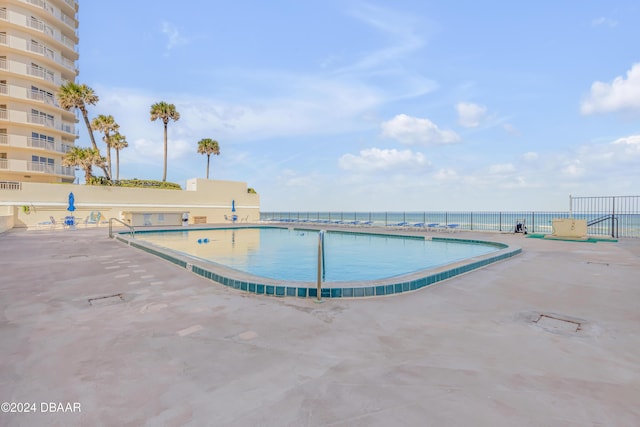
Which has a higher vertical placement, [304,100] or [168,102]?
[168,102]

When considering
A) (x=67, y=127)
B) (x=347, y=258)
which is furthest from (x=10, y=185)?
(x=347, y=258)

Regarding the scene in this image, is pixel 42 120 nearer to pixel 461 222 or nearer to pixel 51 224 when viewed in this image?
pixel 51 224

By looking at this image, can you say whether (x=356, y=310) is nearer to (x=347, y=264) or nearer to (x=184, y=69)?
(x=347, y=264)

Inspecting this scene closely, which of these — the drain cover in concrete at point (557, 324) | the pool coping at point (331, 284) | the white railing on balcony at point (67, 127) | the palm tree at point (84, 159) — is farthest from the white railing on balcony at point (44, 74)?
the drain cover in concrete at point (557, 324)

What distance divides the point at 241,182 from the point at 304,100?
11426mm

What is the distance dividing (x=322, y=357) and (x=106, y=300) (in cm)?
327

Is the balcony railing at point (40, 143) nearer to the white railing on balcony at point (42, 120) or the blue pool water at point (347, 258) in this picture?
the white railing on balcony at point (42, 120)

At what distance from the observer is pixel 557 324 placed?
3.13 m

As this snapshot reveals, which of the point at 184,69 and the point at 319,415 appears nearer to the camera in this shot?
the point at 319,415

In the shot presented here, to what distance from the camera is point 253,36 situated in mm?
14484

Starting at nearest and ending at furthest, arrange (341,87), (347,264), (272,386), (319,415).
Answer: (319,415) → (272,386) → (347,264) → (341,87)

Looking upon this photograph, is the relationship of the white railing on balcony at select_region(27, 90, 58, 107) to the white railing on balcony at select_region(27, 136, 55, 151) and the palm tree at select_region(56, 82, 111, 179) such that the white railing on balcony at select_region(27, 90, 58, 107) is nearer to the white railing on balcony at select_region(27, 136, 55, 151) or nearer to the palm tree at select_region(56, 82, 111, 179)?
the palm tree at select_region(56, 82, 111, 179)

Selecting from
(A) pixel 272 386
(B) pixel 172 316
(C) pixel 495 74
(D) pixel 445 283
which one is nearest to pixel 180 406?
(A) pixel 272 386

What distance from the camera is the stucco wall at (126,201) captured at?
18812 mm
